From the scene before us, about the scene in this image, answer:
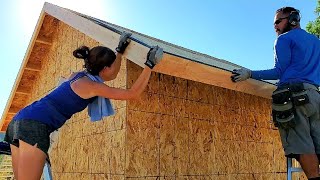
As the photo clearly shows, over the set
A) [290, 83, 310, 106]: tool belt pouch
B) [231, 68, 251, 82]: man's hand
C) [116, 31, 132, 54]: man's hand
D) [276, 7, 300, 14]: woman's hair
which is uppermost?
[276, 7, 300, 14]: woman's hair

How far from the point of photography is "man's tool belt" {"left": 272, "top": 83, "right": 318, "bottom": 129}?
3543mm

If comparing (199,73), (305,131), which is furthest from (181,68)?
(305,131)

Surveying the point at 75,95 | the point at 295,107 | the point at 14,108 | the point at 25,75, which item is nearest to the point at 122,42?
the point at 75,95

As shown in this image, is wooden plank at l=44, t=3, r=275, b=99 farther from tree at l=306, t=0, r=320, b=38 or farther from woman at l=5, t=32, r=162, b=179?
tree at l=306, t=0, r=320, b=38

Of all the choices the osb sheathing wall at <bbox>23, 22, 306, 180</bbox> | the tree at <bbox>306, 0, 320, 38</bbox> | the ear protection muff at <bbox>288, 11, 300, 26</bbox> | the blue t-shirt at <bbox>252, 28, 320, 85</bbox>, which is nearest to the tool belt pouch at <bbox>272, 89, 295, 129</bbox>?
the blue t-shirt at <bbox>252, 28, 320, 85</bbox>

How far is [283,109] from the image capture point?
3604mm

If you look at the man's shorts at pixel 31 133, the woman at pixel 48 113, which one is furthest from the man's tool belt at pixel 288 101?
the man's shorts at pixel 31 133

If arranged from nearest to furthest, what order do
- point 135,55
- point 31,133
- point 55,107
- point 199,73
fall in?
point 31,133 → point 55,107 → point 135,55 → point 199,73

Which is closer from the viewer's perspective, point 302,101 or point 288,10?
point 302,101

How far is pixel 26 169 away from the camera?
2781 mm

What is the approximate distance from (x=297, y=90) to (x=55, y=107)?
2.30 meters

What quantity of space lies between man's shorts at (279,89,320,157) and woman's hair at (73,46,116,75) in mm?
1884

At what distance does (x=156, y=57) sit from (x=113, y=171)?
1875 millimetres

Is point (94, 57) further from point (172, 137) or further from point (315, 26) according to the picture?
point (315, 26)
